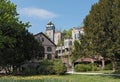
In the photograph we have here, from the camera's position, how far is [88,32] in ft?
150

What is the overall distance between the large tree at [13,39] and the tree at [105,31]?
14865 mm

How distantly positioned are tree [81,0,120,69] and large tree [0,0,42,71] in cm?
1486

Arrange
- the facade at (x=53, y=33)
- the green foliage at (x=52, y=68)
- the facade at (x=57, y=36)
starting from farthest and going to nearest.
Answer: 1. the facade at (x=53, y=33)
2. the facade at (x=57, y=36)
3. the green foliage at (x=52, y=68)

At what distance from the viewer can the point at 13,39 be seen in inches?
2255

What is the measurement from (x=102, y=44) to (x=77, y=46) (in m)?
5.64

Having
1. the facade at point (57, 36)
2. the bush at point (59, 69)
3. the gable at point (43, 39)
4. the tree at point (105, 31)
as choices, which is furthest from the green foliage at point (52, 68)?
the facade at point (57, 36)

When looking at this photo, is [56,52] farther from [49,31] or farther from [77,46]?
[77,46]

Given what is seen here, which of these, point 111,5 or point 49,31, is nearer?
point 111,5

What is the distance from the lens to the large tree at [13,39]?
55.2 meters

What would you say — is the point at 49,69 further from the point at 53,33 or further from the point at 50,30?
the point at 53,33

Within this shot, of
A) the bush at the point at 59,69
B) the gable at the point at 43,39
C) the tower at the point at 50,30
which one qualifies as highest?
the tower at the point at 50,30

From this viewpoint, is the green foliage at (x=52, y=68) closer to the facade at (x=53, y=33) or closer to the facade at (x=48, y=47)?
the facade at (x=48, y=47)

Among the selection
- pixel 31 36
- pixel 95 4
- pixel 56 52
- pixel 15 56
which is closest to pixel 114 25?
pixel 95 4

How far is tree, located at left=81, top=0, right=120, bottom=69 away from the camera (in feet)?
140
